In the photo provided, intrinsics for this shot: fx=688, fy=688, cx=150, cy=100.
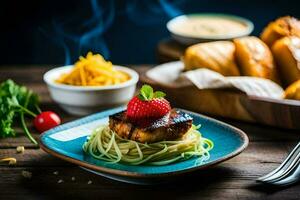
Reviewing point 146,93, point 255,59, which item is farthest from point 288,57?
point 146,93

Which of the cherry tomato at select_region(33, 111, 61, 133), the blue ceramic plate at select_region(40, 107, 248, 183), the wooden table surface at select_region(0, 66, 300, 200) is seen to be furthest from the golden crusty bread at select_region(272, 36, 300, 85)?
the cherry tomato at select_region(33, 111, 61, 133)

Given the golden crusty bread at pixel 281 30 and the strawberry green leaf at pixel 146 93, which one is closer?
the strawberry green leaf at pixel 146 93

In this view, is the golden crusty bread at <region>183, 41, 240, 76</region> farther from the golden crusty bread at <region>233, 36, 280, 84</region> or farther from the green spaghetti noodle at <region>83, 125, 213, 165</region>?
the green spaghetti noodle at <region>83, 125, 213, 165</region>

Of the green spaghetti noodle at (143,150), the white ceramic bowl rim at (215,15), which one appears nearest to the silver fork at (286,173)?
the green spaghetti noodle at (143,150)

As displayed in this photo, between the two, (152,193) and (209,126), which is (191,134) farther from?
(152,193)

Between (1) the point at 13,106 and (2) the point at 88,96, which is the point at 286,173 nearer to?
(2) the point at 88,96

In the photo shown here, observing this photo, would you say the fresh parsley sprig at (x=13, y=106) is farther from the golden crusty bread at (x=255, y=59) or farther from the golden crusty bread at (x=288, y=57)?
the golden crusty bread at (x=288, y=57)

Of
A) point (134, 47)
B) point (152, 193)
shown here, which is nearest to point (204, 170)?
point (152, 193)

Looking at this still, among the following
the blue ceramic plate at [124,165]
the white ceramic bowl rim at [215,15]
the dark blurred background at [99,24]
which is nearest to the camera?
the blue ceramic plate at [124,165]
